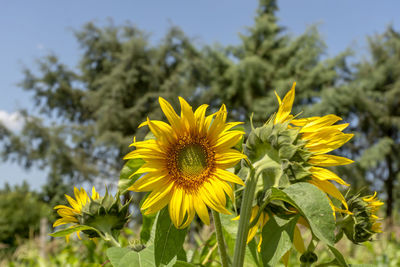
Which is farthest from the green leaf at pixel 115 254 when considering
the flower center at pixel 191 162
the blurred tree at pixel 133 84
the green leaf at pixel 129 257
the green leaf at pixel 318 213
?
the blurred tree at pixel 133 84

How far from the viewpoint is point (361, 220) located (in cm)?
54

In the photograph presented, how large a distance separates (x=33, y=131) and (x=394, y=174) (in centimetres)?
1077

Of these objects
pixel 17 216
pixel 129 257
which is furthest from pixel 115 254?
pixel 17 216

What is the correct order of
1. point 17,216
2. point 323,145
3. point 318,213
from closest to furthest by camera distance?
point 318,213
point 323,145
point 17,216

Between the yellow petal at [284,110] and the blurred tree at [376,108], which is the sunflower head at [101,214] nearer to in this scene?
the yellow petal at [284,110]

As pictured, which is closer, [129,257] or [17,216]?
[129,257]

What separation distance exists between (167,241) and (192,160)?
0.34ft

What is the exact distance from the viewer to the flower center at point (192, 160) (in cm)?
48

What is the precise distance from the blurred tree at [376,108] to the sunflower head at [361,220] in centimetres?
1048

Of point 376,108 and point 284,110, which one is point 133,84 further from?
point 284,110

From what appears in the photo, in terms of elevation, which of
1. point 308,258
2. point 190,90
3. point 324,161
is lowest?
point 308,258

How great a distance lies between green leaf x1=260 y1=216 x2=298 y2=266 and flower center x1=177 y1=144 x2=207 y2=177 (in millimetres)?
106

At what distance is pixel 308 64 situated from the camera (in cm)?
1202

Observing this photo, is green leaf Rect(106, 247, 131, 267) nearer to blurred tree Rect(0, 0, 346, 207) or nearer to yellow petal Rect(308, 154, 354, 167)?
yellow petal Rect(308, 154, 354, 167)
